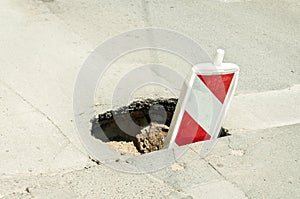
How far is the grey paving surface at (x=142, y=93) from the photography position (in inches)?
139

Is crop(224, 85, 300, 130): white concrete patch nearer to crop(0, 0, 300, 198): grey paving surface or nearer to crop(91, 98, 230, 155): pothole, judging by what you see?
crop(0, 0, 300, 198): grey paving surface

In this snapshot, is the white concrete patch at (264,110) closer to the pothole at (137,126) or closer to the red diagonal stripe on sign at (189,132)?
the pothole at (137,126)

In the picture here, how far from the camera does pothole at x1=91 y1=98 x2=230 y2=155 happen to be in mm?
4215

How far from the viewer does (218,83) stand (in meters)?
3.62

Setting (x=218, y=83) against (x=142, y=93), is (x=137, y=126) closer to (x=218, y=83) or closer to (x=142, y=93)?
(x=142, y=93)

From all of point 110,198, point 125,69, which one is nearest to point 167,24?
point 125,69

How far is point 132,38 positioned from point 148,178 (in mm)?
2605

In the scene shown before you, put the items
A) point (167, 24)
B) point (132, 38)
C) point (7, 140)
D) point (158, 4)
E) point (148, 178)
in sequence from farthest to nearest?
point (158, 4) → point (167, 24) → point (132, 38) → point (7, 140) → point (148, 178)

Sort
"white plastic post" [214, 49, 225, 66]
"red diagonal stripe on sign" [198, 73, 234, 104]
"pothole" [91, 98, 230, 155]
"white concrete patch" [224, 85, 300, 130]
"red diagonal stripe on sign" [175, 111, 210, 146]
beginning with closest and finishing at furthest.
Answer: "white plastic post" [214, 49, 225, 66]
"red diagonal stripe on sign" [198, 73, 234, 104]
"red diagonal stripe on sign" [175, 111, 210, 146]
"pothole" [91, 98, 230, 155]
"white concrete patch" [224, 85, 300, 130]

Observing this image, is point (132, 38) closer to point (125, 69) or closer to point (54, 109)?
point (125, 69)

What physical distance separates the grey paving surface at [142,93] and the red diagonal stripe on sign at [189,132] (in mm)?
83

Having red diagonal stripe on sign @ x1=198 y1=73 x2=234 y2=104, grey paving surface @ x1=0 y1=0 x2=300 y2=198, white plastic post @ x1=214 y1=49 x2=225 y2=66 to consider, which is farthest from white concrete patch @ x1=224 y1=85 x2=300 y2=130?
white plastic post @ x1=214 y1=49 x2=225 y2=66

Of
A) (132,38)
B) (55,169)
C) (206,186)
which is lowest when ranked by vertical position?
(206,186)

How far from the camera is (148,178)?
359cm
